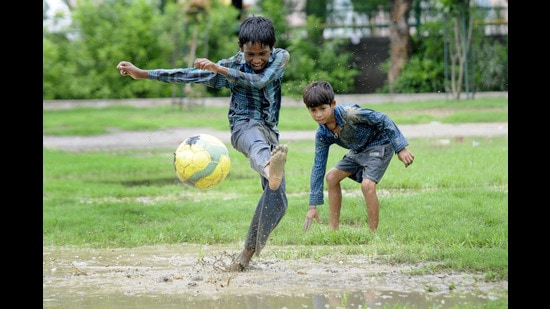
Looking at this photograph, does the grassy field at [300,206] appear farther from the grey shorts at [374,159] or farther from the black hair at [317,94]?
the black hair at [317,94]

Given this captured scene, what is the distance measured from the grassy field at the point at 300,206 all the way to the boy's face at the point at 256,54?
1423 mm

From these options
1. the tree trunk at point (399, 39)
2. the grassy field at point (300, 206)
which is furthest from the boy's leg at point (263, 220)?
the tree trunk at point (399, 39)

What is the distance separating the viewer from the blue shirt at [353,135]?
6.95 metres

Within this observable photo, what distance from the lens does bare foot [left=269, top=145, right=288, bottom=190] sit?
5.48 metres

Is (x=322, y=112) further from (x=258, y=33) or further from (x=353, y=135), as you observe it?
(x=258, y=33)

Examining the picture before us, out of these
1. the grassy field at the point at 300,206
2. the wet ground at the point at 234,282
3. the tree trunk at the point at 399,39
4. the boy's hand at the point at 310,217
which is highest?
the tree trunk at the point at 399,39

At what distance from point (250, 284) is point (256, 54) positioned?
1.46 meters

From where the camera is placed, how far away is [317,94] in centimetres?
667

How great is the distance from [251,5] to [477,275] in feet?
48.7

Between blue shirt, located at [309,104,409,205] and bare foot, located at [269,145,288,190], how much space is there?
1.30 meters

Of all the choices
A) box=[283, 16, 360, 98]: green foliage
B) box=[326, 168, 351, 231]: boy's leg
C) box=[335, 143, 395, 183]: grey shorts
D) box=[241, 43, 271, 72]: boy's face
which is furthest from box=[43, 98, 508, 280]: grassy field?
box=[283, 16, 360, 98]: green foliage

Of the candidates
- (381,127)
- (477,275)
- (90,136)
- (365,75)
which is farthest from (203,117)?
(477,275)

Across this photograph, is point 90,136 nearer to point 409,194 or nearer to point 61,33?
point 61,33

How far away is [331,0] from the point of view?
1962 centimetres
